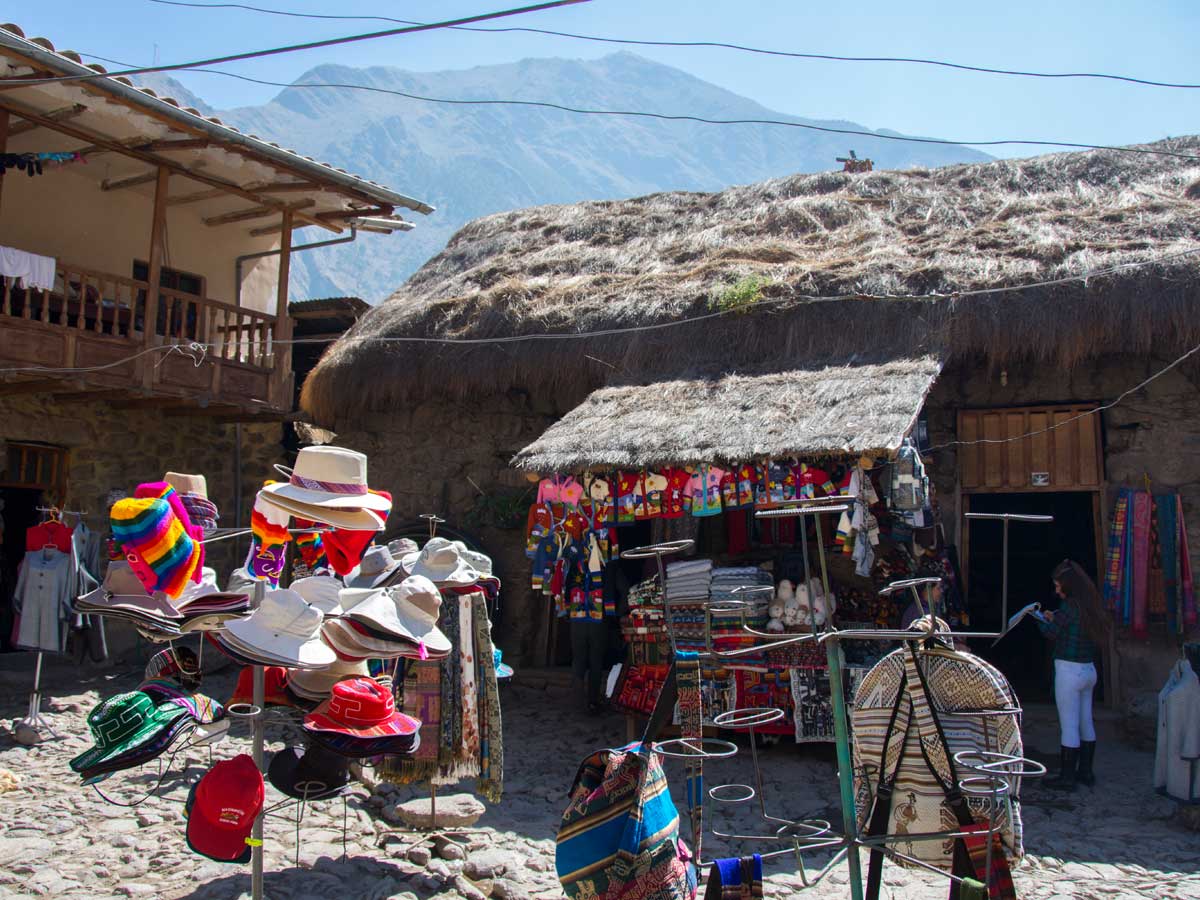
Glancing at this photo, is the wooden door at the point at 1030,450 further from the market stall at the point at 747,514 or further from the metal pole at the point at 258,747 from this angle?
the metal pole at the point at 258,747

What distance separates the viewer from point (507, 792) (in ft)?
21.7

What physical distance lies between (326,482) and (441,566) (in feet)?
3.28

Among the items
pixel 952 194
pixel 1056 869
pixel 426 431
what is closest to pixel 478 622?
pixel 1056 869

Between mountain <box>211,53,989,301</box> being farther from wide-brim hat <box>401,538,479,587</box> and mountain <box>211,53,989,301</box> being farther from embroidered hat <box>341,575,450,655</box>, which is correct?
embroidered hat <box>341,575,450,655</box>

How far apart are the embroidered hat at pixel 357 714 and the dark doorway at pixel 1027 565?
6.83m

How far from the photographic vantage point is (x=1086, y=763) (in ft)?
21.7

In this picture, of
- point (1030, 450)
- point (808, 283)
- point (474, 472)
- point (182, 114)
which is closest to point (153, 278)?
point (182, 114)

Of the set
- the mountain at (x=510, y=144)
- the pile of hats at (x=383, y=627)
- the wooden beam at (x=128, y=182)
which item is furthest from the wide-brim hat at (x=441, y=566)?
the mountain at (x=510, y=144)

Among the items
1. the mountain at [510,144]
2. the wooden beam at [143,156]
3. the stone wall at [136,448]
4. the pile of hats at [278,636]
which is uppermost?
the mountain at [510,144]

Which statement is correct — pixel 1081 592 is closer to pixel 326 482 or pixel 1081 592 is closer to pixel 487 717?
pixel 487 717

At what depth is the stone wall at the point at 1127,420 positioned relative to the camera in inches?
297

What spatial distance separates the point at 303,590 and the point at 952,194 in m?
8.47

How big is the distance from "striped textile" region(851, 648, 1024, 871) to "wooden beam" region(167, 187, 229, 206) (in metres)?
9.20

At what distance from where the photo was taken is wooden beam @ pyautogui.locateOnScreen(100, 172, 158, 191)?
10.1 metres
